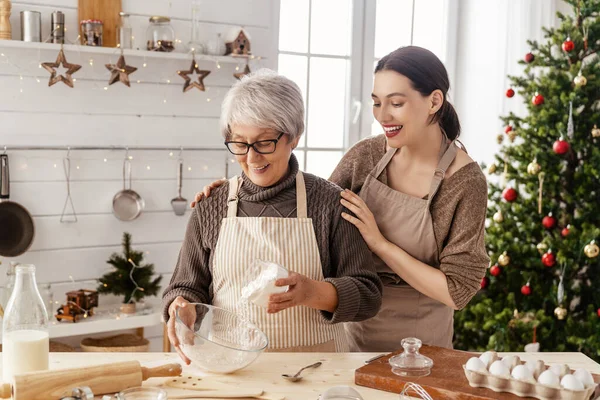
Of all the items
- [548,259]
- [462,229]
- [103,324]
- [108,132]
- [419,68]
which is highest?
[419,68]

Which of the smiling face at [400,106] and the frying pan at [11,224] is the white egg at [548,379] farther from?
the frying pan at [11,224]

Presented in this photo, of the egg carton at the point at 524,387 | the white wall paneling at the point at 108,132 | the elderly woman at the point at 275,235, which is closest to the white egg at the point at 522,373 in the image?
the egg carton at the point at 524,387

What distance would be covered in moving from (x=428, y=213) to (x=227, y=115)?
2.10 ft

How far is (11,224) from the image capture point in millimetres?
3385

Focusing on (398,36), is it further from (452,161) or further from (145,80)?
(452,161)

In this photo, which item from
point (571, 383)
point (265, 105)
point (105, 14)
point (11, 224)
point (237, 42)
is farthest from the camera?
point (237, 42)

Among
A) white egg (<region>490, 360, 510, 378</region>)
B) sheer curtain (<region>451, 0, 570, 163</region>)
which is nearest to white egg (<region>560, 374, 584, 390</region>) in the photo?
white egg (<region>490, 360, 510, 378</region>)

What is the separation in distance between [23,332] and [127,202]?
2.13 metres

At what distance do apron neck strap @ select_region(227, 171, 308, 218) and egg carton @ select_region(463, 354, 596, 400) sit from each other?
23.6 inches

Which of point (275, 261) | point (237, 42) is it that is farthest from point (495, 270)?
point (275, 261)

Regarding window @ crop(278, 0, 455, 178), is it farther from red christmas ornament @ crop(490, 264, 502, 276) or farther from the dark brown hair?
the dark brown hair

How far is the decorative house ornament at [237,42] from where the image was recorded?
373 cm

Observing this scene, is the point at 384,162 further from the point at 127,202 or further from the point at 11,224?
the point at 11,224

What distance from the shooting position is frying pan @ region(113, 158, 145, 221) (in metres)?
3.65
